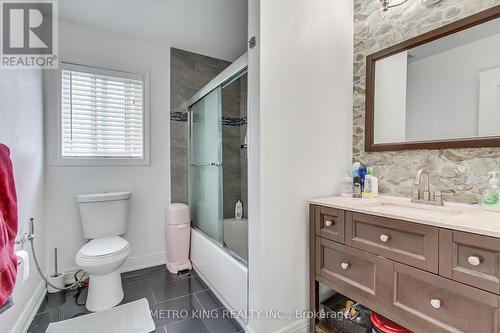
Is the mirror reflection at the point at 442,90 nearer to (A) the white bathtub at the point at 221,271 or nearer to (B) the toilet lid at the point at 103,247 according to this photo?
(A) the white bathtub at the point at 221,271

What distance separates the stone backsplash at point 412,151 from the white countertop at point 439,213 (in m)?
0.11

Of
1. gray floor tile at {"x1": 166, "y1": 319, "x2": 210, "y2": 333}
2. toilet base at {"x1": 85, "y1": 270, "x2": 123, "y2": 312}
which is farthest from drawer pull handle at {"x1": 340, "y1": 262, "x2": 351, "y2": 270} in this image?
toilet base at {"x1": 85, "y1": 270, "x2": 123, "y2": 312}

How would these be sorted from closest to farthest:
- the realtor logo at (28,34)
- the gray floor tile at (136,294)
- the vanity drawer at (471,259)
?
the vanity drawer at (471,259) → the realtor logo at (28,34) → the gray floor tile at (136,294)

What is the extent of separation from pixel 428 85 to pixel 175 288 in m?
2.46

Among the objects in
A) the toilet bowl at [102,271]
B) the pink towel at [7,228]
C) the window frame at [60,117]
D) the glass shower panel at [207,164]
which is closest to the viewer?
the pink towel at [7,228]

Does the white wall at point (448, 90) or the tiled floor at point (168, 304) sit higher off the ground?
the white wall at point (448, 90)

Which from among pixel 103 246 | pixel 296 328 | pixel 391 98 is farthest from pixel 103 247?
pixel 391 98

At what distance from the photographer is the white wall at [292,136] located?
4.55 feet

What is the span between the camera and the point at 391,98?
5.29 feet

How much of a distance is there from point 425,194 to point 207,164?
1827mm

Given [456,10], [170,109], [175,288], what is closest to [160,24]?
[170,109]

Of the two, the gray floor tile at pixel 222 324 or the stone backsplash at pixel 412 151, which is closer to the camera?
the stone backsplash at pixel 412 151

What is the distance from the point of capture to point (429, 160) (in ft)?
4.67

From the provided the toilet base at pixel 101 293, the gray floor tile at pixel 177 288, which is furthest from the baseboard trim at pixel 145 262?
the toilet base at pixel 101 293
